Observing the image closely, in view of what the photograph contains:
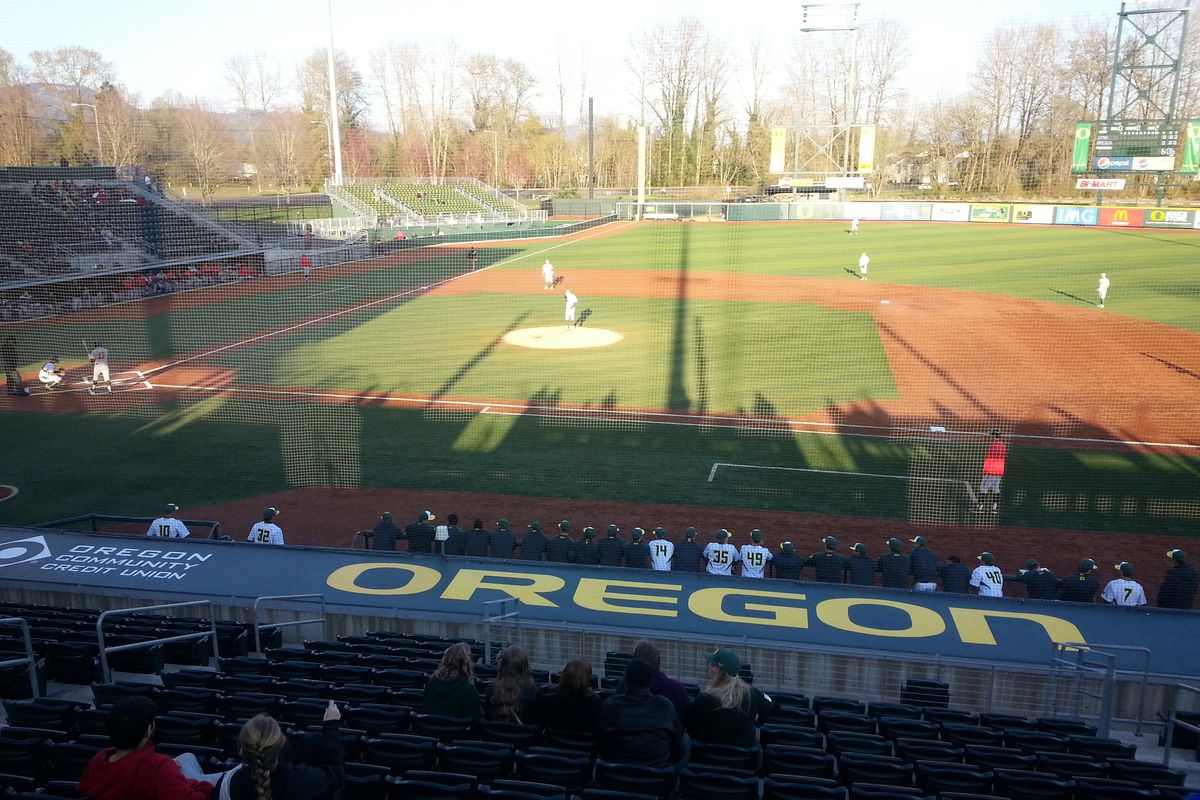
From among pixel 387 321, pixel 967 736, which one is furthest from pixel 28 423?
pixel 967 736

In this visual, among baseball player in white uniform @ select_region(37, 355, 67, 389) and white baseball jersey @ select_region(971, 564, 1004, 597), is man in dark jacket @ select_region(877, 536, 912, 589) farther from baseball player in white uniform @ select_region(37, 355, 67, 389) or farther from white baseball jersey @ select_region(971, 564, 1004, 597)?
baseball player in white uniform @ select_region(37, 355, 67, 389)

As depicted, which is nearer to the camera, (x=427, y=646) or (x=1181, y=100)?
(x=427, y=646)

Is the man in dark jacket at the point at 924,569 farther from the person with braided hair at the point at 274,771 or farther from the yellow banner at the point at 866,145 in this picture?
the yellow banner at the point at 866,145

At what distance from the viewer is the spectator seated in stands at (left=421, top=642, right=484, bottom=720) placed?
4.45 meters

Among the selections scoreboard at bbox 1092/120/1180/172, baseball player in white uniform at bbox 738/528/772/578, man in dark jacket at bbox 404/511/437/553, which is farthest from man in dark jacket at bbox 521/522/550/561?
scoreboard at bbox 1092/120/1180/172

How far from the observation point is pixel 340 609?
780 cm

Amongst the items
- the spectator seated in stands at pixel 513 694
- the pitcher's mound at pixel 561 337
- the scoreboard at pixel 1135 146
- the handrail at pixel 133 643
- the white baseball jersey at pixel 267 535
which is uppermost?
the scoreboard at pixel 1135 146

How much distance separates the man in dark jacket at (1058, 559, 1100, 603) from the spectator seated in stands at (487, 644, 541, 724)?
6.65 m

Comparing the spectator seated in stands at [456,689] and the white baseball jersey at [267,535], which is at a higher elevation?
the spectator seated in stands at [456,689]

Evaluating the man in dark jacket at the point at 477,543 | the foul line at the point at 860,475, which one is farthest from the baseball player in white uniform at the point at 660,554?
the foul line at the point at 860,475

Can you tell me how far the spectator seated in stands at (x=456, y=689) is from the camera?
4.45 meters

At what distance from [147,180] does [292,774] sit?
35.6 m

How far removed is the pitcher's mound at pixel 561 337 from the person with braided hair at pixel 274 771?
741 inches

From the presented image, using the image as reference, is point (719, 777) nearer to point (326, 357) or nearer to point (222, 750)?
point (222, 750)
